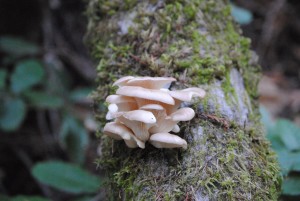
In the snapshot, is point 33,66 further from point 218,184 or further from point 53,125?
point 218,184

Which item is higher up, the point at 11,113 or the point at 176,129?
the point at 176,129

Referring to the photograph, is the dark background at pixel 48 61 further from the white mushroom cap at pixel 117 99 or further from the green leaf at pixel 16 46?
the white mushroom cap at pixel 117 99

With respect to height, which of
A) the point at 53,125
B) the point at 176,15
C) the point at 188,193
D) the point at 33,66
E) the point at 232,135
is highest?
the point at 176,15

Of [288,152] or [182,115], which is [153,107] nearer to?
[182,115]

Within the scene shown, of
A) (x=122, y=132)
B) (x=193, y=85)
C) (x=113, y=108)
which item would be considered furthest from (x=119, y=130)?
(x=193, y=85)

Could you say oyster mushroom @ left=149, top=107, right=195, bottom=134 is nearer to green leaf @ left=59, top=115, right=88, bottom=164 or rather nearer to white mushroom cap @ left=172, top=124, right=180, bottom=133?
white mushroom cap @ left=172, top=124, right=180, bottom=133

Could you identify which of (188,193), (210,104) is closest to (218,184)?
(188,193)
